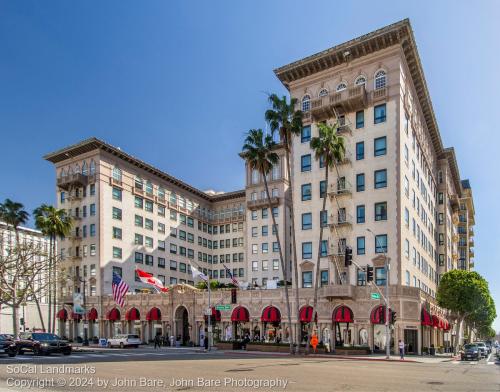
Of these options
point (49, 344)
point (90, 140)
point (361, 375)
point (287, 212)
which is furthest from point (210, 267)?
point (361, 375)

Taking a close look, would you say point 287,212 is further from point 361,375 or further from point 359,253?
point 361,375

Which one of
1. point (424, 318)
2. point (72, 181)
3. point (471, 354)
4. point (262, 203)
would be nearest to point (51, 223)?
point (72, 181)

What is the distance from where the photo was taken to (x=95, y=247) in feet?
251

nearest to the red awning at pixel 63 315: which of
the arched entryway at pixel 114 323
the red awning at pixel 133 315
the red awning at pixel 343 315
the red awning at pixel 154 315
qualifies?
the arched entryway at pixel 114 323

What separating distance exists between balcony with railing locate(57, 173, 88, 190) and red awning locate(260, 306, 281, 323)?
3827 cm

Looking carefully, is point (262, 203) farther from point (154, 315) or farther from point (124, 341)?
point (124, 341)

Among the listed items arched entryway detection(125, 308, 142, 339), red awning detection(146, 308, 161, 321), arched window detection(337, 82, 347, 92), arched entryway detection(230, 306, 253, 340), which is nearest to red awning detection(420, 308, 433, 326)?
arched entryway detection(230, 306, 253, 340)

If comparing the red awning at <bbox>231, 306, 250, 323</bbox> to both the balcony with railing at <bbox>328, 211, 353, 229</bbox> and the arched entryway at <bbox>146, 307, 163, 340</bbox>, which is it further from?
the balcony with railing at <bbox>328, 211, 353, 229</bbox>

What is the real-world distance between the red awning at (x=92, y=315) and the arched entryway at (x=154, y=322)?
10044 mm

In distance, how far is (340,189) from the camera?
180 feet

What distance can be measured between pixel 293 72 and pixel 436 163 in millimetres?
35001

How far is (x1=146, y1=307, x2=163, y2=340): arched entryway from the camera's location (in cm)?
6988

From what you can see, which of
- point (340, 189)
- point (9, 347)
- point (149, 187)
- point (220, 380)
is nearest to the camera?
point (220, 380)

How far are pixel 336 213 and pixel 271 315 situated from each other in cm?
1411
